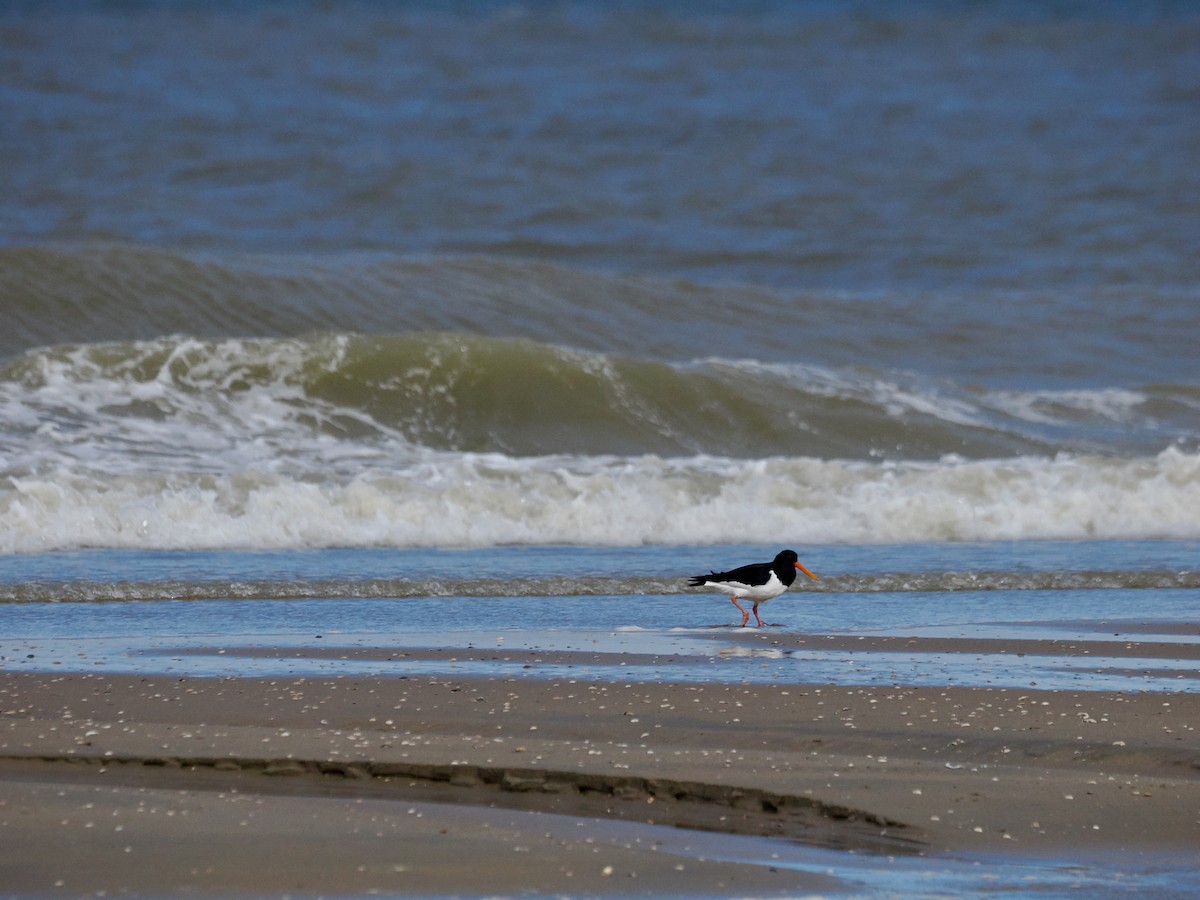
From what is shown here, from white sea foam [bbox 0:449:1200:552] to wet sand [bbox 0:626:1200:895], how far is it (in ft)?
13.2

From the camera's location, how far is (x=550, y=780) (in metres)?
4.13

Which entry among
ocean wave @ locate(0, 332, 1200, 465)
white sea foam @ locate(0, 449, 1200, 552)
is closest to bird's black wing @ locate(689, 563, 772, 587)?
white sea foam @ locate(0, 449, 1200, 552)

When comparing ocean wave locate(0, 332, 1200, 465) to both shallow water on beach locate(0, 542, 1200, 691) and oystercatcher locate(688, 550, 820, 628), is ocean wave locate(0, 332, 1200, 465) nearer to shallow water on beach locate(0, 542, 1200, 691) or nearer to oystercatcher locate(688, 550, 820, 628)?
shallow water on beach locate(0, 542, 1200, 691)

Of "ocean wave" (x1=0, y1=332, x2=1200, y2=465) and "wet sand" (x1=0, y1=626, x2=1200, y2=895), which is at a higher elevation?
"ocean wave" (x1=0, y1=332, x2=1200, y2=465)

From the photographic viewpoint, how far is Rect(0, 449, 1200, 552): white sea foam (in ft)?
30.3

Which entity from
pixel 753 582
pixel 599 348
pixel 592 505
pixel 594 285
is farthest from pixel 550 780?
pixel 594 285

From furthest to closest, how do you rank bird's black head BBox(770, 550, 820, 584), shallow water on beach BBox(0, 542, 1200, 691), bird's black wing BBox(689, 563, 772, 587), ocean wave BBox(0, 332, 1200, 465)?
ocean wave BBox(0, 332, 1200, 465), bird's black head BBox(770, 550, 820, 584), bird's black wing BBox(689, 563, 772, 587), shallow water on beach BBox(0, 542, 1200, 691)

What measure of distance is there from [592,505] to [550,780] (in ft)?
19.4

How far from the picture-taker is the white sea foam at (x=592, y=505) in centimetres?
924

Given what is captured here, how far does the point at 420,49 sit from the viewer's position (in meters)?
34.6

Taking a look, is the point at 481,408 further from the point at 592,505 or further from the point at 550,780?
the point at 550,780

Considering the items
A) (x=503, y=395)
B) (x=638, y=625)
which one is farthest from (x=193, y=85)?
(x=638, y=625)

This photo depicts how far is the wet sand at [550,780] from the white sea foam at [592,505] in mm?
4028

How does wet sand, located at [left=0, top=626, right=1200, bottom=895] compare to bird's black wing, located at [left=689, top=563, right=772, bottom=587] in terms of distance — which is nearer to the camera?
wet sand, located at [left=0, top=626, right=1200, bottom=895]
